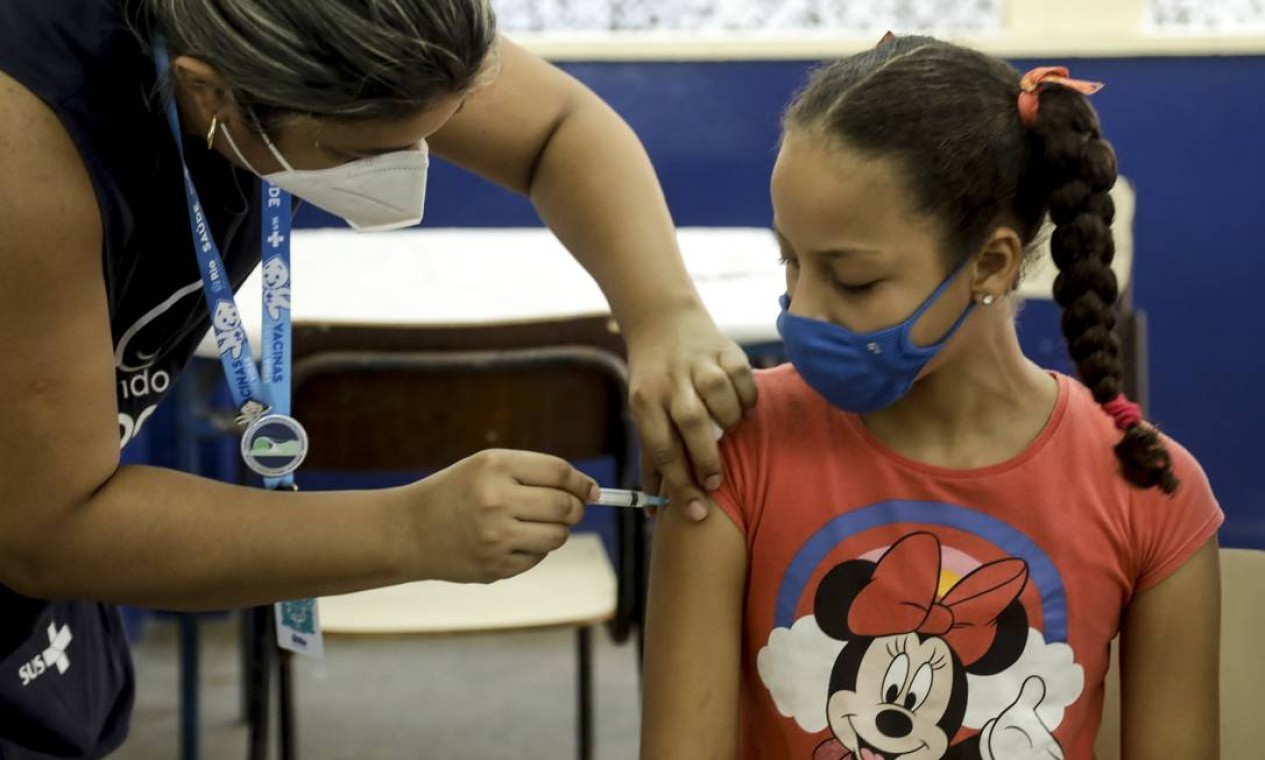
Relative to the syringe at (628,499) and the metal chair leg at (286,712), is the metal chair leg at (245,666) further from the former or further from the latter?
the syringe at (628,499)

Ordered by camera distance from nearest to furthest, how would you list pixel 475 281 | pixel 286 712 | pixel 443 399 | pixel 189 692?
1. pixel 443 399
2. pixel 286 712
3. pixel 475 281
4. pixel 189 692

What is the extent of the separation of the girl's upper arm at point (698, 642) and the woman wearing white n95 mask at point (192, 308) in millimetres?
48

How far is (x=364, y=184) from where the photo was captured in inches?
49.2

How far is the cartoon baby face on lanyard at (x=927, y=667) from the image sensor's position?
1.29 metres

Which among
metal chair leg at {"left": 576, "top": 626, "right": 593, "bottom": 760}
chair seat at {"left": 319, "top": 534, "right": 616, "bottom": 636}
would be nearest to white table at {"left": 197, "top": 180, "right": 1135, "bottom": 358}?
chair seat at {"left": 319, "top": 534, "right": 616, "bottom": 636}

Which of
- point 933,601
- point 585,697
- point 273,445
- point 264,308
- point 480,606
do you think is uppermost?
point 264,308

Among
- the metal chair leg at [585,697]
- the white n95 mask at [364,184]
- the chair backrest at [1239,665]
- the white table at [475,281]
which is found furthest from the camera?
the metal chair leg at [585,697]

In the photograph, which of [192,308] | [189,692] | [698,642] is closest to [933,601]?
[698,642]

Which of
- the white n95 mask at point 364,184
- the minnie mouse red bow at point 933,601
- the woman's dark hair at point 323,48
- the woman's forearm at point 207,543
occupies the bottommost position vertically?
the minnie mouse red bow at point 933,601

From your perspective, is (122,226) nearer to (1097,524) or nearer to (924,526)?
(924,526)

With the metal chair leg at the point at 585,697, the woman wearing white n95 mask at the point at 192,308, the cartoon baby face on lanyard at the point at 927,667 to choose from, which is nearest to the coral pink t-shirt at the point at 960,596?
the cartoon baby face on lanyard at the point at 927,667

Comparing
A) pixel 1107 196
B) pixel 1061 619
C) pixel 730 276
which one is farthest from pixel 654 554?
pixel 730 276

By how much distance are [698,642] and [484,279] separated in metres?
1.41

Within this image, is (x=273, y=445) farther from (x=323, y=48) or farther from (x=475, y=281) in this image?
(x=475, y=281)
